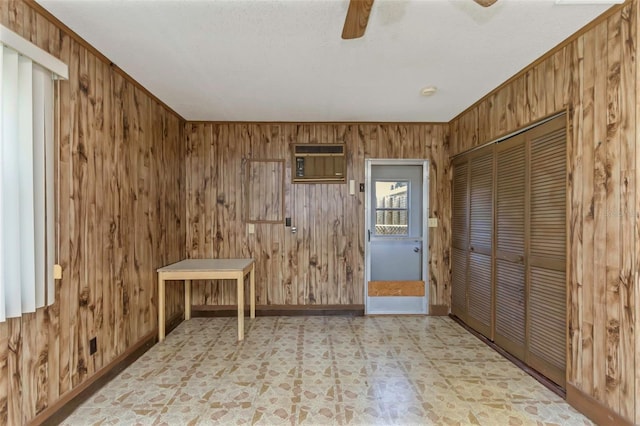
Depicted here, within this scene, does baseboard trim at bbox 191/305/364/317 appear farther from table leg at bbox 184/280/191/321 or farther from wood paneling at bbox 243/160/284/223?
wood paneling at bbox 243/160/284/223

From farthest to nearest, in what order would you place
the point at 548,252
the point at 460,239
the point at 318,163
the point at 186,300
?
the point at 318,163
the point at 186,300
the point at 460,239
the point at 548,252

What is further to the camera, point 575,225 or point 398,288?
point 398,288

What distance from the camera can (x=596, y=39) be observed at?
191 centimetres

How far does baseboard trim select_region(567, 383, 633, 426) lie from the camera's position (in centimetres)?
177

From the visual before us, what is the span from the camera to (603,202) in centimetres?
187

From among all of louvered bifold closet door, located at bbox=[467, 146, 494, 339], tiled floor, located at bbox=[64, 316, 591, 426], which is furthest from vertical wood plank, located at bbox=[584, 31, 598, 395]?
louvered bifold closet door, located at bbox=[467, 146, 494, 339]

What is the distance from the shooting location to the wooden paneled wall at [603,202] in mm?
1696

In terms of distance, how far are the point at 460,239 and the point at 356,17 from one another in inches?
120

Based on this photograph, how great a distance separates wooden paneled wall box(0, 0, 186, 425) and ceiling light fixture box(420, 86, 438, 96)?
110 inches

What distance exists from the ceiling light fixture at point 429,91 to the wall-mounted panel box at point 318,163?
1.28 m

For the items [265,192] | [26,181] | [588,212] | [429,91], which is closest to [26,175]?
[26,181]

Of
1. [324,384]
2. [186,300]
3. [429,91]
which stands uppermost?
[429,91]

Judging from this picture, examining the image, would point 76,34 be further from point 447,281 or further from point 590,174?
point 447,281

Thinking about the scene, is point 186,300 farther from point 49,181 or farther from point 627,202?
point 627,202
